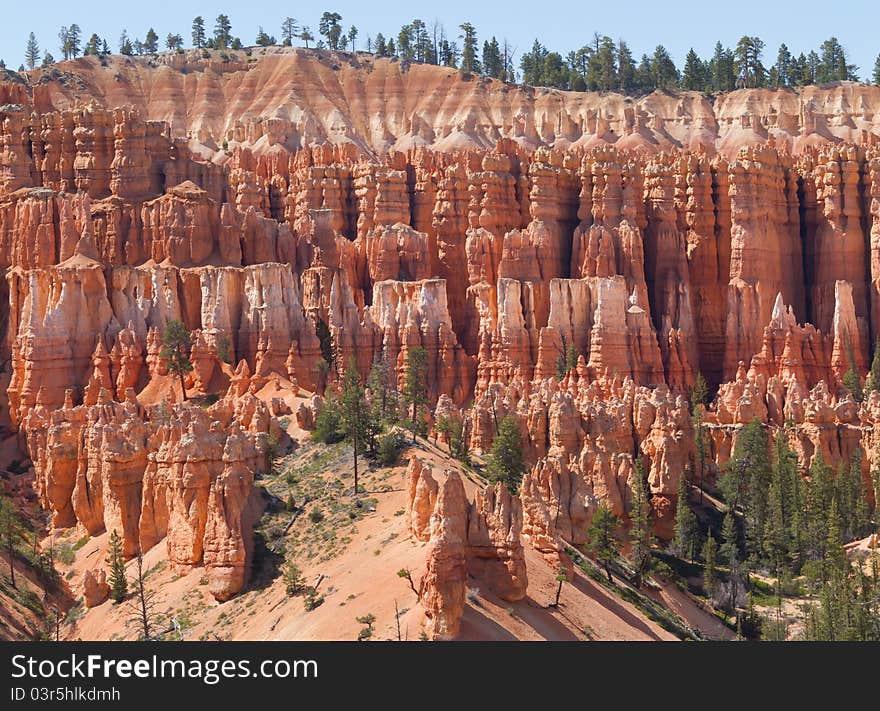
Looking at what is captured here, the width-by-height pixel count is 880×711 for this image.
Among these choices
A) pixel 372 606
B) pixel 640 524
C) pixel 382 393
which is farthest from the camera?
pixel 382 393

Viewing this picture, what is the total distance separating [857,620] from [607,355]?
42.5m

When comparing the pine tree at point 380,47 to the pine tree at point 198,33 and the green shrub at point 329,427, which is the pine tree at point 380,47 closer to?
the pine tree at point 198,33

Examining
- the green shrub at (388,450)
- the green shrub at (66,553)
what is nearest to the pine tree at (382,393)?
the green shrub at (388,450)

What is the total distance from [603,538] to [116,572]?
16.7m

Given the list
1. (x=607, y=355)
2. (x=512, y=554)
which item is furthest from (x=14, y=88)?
(x=512, y=554)

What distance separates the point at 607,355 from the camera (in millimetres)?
90312

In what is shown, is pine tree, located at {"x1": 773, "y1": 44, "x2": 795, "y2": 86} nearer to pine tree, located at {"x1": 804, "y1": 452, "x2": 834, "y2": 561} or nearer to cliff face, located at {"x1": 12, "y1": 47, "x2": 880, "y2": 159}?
cliff face, located at {"x1": 12, "y1": 47, "x2": 880, "y2": 159}

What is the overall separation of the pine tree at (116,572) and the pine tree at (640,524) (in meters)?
17.6

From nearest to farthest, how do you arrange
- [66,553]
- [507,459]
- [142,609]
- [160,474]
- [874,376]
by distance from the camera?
[142,609], [160,474], [66,553], [507,459], [874,376]

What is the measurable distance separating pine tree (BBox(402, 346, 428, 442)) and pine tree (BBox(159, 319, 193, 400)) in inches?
405

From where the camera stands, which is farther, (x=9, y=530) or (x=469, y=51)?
(x=469, y=51)

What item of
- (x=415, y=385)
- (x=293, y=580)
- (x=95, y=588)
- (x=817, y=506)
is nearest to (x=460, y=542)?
(x=293, y=580)

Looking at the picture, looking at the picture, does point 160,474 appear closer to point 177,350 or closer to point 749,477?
point 177,350

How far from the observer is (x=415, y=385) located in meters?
73.7
